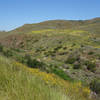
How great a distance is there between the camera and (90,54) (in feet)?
49.5

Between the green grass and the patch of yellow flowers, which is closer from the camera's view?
the green grass

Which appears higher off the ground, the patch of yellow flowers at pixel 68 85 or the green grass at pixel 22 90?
the green grass at pixel 22 90

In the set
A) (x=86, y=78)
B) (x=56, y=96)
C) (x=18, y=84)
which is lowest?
(x=86, y=78)

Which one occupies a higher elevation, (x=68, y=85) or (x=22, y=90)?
(x=22, y=90)

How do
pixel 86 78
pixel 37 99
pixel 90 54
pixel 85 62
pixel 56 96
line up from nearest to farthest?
pixel 37 99, pixel 56 96, pixel 86 78, pixel 85 62, pixel 90 54

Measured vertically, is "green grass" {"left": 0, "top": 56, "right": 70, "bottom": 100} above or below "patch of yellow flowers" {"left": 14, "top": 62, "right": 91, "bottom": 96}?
above

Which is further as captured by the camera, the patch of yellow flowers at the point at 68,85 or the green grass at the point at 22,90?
the patch of yellow flowers at the point at 68,85

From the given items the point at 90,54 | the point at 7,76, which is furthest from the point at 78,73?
the point at 7,76

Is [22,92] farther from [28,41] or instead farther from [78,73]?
[28,41]

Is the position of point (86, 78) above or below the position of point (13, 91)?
below

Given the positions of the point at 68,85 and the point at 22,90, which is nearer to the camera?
the point at 22,90

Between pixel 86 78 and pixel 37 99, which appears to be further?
pixel 86 78

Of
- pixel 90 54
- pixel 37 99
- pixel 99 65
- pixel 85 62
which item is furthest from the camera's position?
pixel 90 54

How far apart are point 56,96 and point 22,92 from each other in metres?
0.53
